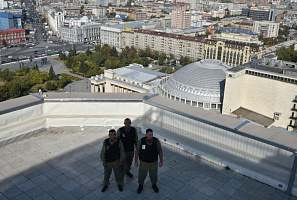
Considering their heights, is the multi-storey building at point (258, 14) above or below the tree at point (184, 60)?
above

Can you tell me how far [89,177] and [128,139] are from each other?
3.39ft

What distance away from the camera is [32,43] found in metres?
80.4

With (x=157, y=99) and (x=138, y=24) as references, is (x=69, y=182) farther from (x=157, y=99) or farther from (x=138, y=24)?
(x=138, y=24)

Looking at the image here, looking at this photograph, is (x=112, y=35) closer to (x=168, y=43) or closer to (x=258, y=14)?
(x=168, y=43)

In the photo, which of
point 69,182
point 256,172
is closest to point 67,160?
point 69,182

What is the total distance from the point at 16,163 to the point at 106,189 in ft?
6.85

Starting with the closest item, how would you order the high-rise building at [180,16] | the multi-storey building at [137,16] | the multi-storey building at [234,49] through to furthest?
1. the multi-storey building at [234,49]
2. the high-rise building at [180,16]
3. the multi-storey building at [137,16]

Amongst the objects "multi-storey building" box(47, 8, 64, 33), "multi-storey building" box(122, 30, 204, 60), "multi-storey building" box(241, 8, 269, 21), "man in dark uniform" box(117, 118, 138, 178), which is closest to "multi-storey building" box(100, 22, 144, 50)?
"multi-storey building" box(122, 30, 204, 60)

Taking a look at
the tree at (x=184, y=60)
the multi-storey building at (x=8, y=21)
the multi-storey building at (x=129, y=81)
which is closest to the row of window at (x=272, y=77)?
the multi-storey building at (x=129, y=81)

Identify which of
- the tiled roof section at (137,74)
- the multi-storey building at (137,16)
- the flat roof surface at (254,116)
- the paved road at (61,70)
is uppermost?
the multi-storey building at (137,16)

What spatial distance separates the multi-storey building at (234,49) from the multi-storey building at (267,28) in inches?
1177

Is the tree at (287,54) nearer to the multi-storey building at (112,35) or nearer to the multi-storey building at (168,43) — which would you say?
the multi-storey building at (168,43)

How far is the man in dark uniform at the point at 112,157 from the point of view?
537 cm

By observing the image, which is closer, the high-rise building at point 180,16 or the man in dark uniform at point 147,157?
the man in dark uniform at point 147,157
